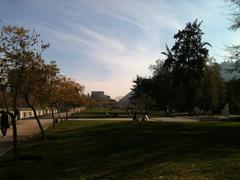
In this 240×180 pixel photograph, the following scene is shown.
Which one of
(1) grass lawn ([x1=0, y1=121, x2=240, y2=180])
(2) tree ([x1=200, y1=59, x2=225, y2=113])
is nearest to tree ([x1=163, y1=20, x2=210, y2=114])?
(2) tree ([x1=200, y1=59, x2=225, y2=113])

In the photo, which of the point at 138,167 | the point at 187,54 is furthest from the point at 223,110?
the point at 138,167

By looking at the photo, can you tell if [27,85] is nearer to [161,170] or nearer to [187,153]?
[187,153]

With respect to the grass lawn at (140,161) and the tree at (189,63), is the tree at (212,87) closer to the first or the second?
the tree at (189,63)

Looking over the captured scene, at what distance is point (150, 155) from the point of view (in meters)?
14.4

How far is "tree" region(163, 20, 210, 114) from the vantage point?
79.2m

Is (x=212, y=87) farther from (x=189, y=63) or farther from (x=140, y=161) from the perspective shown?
(x=140, y=161)

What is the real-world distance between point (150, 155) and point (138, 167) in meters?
2.14

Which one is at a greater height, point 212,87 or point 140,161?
point 212,87

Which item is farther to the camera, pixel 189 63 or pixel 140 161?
pixel 189 63

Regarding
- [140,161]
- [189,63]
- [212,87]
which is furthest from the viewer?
[189,63]

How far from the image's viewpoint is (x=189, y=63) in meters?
81.4

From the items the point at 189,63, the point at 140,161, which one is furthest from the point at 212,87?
the point at 140,161

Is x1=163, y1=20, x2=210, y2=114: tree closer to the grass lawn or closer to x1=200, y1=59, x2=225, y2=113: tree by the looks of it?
x1=200, y1=59, x2=225, y2=113: tree

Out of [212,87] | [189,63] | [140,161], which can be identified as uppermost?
[189,63]
